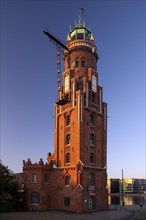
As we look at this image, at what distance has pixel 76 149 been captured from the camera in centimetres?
4922

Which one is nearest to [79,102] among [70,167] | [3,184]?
[70,167]

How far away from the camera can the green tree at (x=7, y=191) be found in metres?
45.8

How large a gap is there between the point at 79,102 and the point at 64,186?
53.0 ft

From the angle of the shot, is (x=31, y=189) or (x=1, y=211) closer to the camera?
(x=1, y=211)

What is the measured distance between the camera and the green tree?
45844mm

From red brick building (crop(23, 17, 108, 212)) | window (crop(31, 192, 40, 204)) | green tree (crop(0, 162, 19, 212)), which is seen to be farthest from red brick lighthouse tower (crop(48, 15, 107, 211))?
green tree (crop(0, 162, 19, 212))

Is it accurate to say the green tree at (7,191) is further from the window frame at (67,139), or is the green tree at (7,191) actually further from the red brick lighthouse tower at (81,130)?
the window frame at (67,139)

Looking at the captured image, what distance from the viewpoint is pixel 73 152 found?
49.9 meters

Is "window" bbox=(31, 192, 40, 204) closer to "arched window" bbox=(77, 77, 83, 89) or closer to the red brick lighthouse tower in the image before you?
the red brick lighthouse tower

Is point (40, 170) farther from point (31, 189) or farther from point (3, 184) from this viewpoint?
point (3, 184)

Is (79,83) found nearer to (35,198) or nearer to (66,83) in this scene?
(66,83)

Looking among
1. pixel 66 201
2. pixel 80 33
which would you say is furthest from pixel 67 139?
pixel 80 33

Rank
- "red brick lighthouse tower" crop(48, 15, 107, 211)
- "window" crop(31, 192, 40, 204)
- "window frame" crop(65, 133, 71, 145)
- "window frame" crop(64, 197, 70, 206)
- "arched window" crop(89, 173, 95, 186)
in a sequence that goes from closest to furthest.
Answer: "red brick lighthouse tower" crop(48, 15, 107, 211), "window frame" crop(64, 197, 70, 206), "window" crop(31, 192, 40, 204), "arched window" crop(89, 173, 95, 186), "window frame" crop(65, 133, 71, 145)

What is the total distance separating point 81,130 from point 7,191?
58.3ft
